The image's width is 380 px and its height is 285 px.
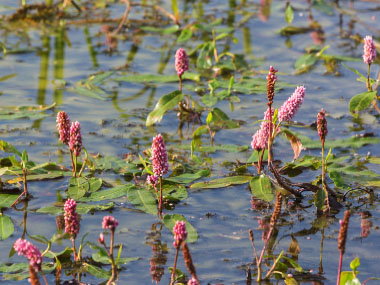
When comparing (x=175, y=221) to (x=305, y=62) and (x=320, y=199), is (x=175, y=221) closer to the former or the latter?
(x=320, y=199)

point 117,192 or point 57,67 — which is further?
point 57,67

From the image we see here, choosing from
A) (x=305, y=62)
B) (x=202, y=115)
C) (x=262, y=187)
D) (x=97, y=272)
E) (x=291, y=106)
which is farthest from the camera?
(x=305, y=62)

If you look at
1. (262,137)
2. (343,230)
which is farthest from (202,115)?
(343,230)

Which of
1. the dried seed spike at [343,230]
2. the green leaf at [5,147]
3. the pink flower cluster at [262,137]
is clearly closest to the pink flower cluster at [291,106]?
the pink flower cluster at [262,137]

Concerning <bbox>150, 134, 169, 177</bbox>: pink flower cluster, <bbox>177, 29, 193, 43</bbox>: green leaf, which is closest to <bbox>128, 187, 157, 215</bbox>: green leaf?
<bbox>150, 134, 169, 177</bbox>: pink flower cluster

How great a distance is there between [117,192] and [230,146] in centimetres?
101

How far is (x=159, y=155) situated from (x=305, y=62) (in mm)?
3052

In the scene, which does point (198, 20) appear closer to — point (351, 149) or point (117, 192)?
point (351, 149)

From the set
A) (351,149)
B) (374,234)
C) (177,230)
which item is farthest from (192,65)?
(177,230)

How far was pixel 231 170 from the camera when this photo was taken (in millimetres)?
4465

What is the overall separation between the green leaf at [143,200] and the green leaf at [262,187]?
54 centimetres

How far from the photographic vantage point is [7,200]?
3916 mm

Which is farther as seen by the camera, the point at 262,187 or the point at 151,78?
the point at 151,78

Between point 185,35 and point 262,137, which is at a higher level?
point 185,35
